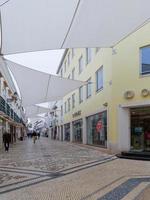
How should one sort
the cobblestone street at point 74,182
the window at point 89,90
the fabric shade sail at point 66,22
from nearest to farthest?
the cobblestone street at point 74,182
the fabric shade sail at point 66,22
the window at point 89,90

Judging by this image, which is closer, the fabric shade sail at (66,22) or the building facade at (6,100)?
the fabric shade sail at (66,22)

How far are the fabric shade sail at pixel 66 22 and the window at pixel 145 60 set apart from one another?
624cm

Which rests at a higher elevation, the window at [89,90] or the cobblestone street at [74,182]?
the window at [89,90]

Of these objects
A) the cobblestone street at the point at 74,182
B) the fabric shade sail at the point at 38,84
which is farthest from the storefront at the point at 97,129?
the cobblestone street at the point at 74,182

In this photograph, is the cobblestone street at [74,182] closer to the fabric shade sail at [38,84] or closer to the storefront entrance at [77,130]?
the fabric shade sail at [38,84]

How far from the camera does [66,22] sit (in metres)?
12.0

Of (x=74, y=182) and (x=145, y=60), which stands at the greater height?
(x=145, y=60)

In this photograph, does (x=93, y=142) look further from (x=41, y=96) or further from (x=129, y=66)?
(x=129, y=66)

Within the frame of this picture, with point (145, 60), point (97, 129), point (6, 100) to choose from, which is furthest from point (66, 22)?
point (6, 100)

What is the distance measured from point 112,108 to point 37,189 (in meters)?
12.7

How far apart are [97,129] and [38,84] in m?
5.61

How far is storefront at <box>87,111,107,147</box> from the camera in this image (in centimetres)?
2398

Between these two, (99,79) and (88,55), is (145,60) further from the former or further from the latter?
(88,55)

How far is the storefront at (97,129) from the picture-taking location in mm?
23981
